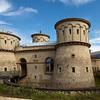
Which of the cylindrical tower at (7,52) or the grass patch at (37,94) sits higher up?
the cylindrical tower at (7,52)

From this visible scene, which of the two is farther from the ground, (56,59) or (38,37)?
(38,37)

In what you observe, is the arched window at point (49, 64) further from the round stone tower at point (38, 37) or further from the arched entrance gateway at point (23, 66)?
the round stone tower at point (38, 37)

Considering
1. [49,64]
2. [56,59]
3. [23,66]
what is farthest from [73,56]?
[23,66]

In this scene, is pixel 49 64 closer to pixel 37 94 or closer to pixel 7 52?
pixel 7 52

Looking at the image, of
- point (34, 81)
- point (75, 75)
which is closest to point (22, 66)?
→ point (34, 81)

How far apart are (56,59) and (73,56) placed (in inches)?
147

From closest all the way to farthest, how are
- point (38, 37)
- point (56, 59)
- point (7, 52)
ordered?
1. point (56, 59)
2. point (7, 52)
3. point (38, 37)

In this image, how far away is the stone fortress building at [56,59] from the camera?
39.8m

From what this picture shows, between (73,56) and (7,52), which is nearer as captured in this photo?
(73,56)

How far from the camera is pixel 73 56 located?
133 ft

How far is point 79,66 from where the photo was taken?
39.8 metres

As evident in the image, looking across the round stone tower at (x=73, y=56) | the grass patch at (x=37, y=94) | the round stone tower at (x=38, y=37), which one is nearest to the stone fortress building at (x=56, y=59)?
the round stone tower at (x=73, y=56)

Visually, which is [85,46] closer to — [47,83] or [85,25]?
[85,25]

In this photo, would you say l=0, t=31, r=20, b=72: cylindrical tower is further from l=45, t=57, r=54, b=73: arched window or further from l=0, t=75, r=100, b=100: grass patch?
l=0, t=75, r=100, b=100: grass patch
